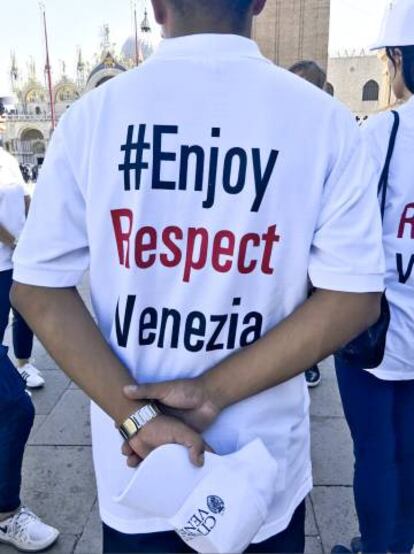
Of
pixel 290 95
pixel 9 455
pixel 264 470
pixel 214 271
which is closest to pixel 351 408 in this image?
pixel 264 470

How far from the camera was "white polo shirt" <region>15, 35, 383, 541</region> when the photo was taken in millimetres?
1021

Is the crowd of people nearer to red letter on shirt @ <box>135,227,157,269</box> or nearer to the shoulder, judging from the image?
red letter on shirt @ <box>135,227,157,269</box>

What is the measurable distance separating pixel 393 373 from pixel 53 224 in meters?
1.29

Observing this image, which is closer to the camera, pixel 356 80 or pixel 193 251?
pixel 193 251

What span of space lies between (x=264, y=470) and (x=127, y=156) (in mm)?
671

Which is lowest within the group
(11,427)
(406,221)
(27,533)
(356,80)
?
(356,80)

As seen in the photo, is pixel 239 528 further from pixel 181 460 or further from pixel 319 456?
pixel 319 456

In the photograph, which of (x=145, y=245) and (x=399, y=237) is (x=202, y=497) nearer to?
(x=145, y=245)

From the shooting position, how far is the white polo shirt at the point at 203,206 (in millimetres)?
1021

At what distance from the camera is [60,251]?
1.07 m

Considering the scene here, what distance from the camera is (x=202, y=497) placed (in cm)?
97

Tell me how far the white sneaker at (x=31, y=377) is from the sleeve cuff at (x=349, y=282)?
3.17 metres

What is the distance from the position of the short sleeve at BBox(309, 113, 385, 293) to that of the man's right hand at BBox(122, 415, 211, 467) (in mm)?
403

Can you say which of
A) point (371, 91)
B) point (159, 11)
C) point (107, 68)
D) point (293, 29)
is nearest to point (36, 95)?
point (107, 68)
